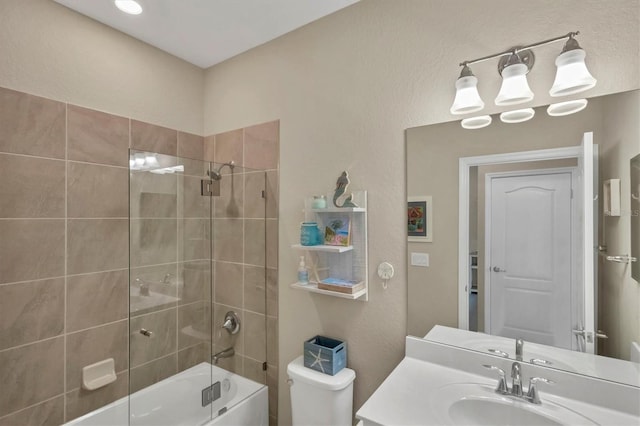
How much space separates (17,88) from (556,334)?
268 centimetres

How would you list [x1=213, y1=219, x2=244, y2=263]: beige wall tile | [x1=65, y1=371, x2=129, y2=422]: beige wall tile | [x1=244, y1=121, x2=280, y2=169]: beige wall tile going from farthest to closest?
[x1=244, y1=121, x2=280, y2=169]: beige wall tile
[x1=213, y1=219, x2=244, y2=263]: beige wall tile
[x1=65, y1=371, x2=129, y2=422]: beige wall tile

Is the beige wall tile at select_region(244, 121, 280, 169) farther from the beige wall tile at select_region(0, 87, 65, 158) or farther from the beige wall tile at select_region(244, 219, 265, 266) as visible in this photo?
the beige wall tile at select_region(0, 87, 65, 158)

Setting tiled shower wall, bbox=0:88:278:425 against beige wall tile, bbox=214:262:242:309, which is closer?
tiled shower wall, bbox=0:88:278:425

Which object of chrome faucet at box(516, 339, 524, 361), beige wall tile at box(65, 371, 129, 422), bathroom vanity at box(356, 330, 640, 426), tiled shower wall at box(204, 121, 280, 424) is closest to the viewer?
bathroom vanity at box(356, 330, 640, 426)

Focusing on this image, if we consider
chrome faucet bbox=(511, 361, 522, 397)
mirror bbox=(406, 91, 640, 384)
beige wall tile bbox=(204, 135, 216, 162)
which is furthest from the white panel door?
beige wall tile bbox=(204, 135, 216, 162)

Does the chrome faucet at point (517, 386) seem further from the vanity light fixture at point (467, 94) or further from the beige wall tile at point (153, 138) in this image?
the beige wall tile at point (153, 138)

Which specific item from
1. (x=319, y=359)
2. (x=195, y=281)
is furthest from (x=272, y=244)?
(x=319, y=359)

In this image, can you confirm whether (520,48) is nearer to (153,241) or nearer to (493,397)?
(493,397)

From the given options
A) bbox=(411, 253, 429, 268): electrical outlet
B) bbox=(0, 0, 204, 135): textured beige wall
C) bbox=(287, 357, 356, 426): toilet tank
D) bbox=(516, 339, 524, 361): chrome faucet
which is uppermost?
bbox=(0, 0, 204, 135): textured beige wall

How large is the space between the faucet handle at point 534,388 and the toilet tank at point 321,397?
31.2 inches

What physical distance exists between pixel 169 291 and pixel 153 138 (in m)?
1.08

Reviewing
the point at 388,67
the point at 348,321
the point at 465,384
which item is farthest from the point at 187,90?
the point at 465,384

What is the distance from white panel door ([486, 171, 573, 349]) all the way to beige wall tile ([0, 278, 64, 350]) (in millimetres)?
2151

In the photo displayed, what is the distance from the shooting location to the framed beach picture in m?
1.50
